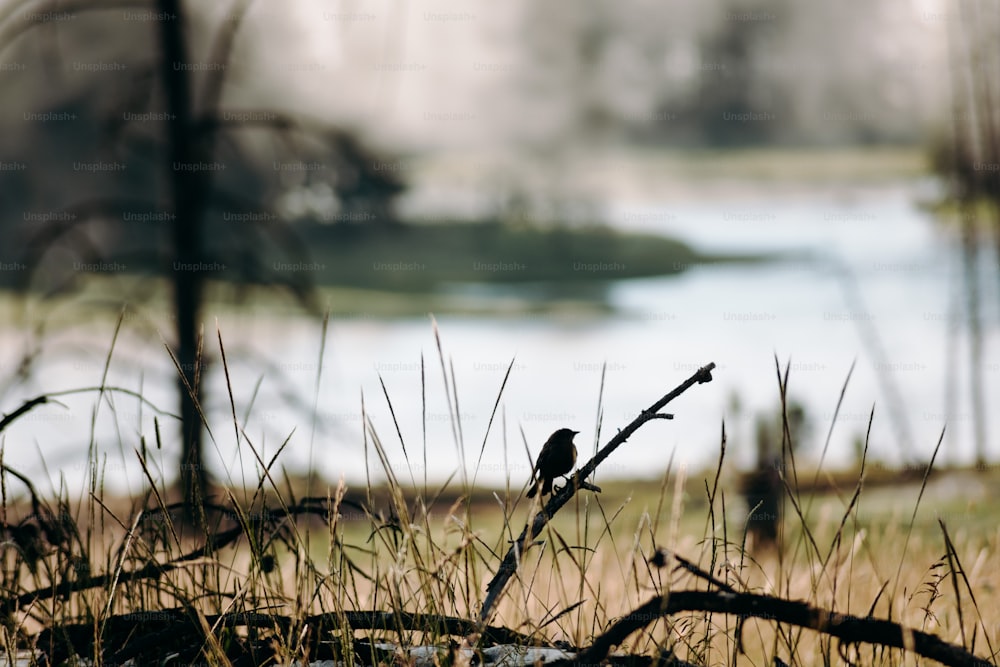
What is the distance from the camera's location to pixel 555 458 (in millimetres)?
992

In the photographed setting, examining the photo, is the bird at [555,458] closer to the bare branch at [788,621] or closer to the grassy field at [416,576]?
the grassy field at [416,576]

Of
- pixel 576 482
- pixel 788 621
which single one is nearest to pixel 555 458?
pixel 576 482

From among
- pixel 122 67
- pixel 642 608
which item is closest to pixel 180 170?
pixel 122 67

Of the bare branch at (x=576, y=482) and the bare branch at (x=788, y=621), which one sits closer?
the bare branch at (x=788, y=621)

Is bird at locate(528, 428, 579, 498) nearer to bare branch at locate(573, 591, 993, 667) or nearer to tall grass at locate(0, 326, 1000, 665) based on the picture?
tall grass at locate(0, 326, 1000, 665)

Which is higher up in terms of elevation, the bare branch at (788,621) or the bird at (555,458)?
the bird at (555,458)

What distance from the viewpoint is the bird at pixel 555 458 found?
3.25ft

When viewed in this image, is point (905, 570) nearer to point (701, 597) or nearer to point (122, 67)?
point (701, 597)

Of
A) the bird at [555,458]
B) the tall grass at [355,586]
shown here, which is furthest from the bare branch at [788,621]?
the bird at [555,458]

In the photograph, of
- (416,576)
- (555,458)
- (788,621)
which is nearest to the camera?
(788,621)

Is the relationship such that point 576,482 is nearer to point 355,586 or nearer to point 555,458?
point 555,458

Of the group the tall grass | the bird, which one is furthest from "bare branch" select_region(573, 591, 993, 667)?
the bird

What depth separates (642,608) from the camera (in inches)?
32.3

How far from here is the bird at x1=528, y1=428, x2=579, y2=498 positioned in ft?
3.25
